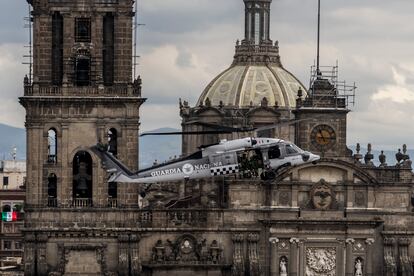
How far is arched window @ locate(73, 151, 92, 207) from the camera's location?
441 ft

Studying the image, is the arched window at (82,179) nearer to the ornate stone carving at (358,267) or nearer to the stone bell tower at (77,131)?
the stone bell tower at (77,131)

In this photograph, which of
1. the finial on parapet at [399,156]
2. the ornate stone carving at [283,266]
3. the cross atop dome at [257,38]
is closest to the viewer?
the ornate stone carving at [283,266]

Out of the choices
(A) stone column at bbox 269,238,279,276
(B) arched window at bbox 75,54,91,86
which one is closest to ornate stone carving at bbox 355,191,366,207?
(A) stone column at bbox 269,238,279,276

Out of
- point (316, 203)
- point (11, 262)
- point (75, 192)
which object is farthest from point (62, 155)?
point (11, 262)

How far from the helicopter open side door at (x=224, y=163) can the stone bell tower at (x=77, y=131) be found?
664 cm

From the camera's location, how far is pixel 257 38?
155 meters

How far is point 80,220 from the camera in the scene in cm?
13438

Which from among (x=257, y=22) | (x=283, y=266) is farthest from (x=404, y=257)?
(x=257, y=22)

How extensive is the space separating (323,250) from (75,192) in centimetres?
1661

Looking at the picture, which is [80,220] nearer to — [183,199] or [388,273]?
[183,199]

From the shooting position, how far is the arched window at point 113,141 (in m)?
134

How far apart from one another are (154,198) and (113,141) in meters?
7.50

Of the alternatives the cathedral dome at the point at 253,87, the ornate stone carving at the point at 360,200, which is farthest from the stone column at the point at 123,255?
the cathedral dome at the point at 253,87

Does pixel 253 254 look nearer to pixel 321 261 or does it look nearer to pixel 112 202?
pixel 321 261
